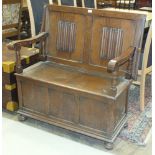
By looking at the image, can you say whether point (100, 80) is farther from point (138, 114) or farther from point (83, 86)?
point (138, 114)

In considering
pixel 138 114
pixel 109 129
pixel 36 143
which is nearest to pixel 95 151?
pixel 109 129

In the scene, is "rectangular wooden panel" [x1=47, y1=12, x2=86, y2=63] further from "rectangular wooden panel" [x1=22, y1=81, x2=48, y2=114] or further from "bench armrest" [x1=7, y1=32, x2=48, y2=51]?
"rectangular wooden panel" [x1=22, y1=81, x2=48, y2=114]

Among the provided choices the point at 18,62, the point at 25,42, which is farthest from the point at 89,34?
the point at 18,62

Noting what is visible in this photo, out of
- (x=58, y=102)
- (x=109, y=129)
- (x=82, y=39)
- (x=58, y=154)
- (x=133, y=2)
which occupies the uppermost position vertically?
(x=133, y=2)

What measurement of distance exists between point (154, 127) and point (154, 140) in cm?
5

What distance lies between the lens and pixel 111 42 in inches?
92.1

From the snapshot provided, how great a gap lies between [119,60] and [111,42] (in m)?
0.41

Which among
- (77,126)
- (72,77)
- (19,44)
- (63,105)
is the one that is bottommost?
(77,126)

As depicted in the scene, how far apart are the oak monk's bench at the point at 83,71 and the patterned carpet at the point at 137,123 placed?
0.12m

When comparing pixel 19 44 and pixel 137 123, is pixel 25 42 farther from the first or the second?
pixel 137 123

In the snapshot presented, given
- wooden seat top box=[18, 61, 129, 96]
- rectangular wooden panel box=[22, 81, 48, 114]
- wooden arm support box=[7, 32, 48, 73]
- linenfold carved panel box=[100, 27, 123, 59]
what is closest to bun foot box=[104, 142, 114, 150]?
wooden seat top box=[18, 61, 129, 96]

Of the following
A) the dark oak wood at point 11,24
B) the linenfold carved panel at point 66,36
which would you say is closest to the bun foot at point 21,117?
the linenfold carved panel at point 66,36

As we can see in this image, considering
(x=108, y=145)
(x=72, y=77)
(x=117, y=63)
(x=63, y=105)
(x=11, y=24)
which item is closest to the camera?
(x=117, y=63)

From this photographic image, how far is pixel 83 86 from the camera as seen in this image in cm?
217
